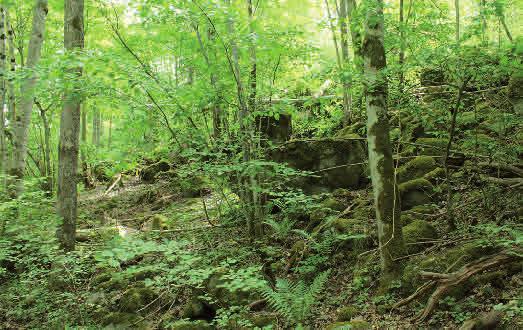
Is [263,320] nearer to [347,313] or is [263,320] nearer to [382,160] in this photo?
[347,313]

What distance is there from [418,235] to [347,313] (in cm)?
174

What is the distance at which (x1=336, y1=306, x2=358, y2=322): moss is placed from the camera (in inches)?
191

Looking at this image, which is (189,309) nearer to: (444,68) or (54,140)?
(444,68)

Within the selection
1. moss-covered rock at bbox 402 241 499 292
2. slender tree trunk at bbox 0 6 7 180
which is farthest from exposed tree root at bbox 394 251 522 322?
slender tree trunk at bbox 0 6 7 180

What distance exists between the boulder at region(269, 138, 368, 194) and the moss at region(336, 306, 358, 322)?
4135mm

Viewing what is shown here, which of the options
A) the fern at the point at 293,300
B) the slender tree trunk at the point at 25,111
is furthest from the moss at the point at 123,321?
the slender tree trunk at the point at 25,111

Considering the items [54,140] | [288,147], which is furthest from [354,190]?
[54,140]

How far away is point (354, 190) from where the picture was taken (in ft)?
28.8

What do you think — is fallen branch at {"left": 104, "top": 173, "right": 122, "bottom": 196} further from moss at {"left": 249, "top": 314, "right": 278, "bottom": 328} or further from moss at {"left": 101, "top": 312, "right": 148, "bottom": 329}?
moss at {"left": 249, "top": 314, "right": 278, "bottom": 328}

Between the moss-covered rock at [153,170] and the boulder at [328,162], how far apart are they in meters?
8.23

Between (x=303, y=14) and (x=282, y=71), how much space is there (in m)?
7.34

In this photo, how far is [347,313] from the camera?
16.1ft

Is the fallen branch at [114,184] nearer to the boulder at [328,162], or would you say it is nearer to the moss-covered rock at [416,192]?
the boulder at [328,162]

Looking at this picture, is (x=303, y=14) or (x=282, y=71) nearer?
(x=282, y=71)
